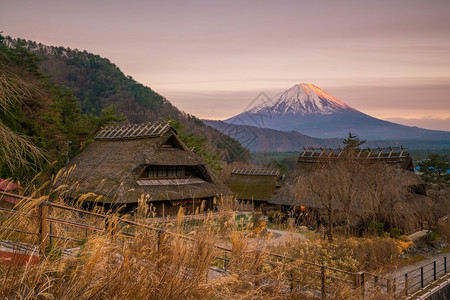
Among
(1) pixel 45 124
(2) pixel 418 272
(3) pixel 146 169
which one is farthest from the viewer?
(1) pixel 45 124

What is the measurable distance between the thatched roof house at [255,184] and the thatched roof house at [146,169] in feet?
33.9

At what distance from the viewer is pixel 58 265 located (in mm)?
3422

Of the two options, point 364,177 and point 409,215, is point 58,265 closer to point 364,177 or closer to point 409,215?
point 364,177

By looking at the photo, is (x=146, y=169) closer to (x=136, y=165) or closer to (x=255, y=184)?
(x=136, y=165)

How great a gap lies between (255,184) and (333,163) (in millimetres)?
10684

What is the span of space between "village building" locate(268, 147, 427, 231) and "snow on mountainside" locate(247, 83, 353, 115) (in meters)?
35.0

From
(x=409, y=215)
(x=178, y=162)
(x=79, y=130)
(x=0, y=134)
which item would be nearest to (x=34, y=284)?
(x=0, y=134)

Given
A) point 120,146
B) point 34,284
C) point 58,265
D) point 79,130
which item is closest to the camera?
point 34,284

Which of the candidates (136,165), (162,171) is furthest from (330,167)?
(136,165)

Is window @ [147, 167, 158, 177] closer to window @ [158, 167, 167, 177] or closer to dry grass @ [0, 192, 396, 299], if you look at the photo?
window @ [158, 167, 167, 177]

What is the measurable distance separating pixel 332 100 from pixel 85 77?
54969 mm

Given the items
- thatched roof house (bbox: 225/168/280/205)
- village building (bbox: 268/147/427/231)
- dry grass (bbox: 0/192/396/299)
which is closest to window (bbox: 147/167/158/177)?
village building (bbox: 268/147/427/231)

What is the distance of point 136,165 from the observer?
18.5 meters

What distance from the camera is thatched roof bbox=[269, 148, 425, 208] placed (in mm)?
22578
